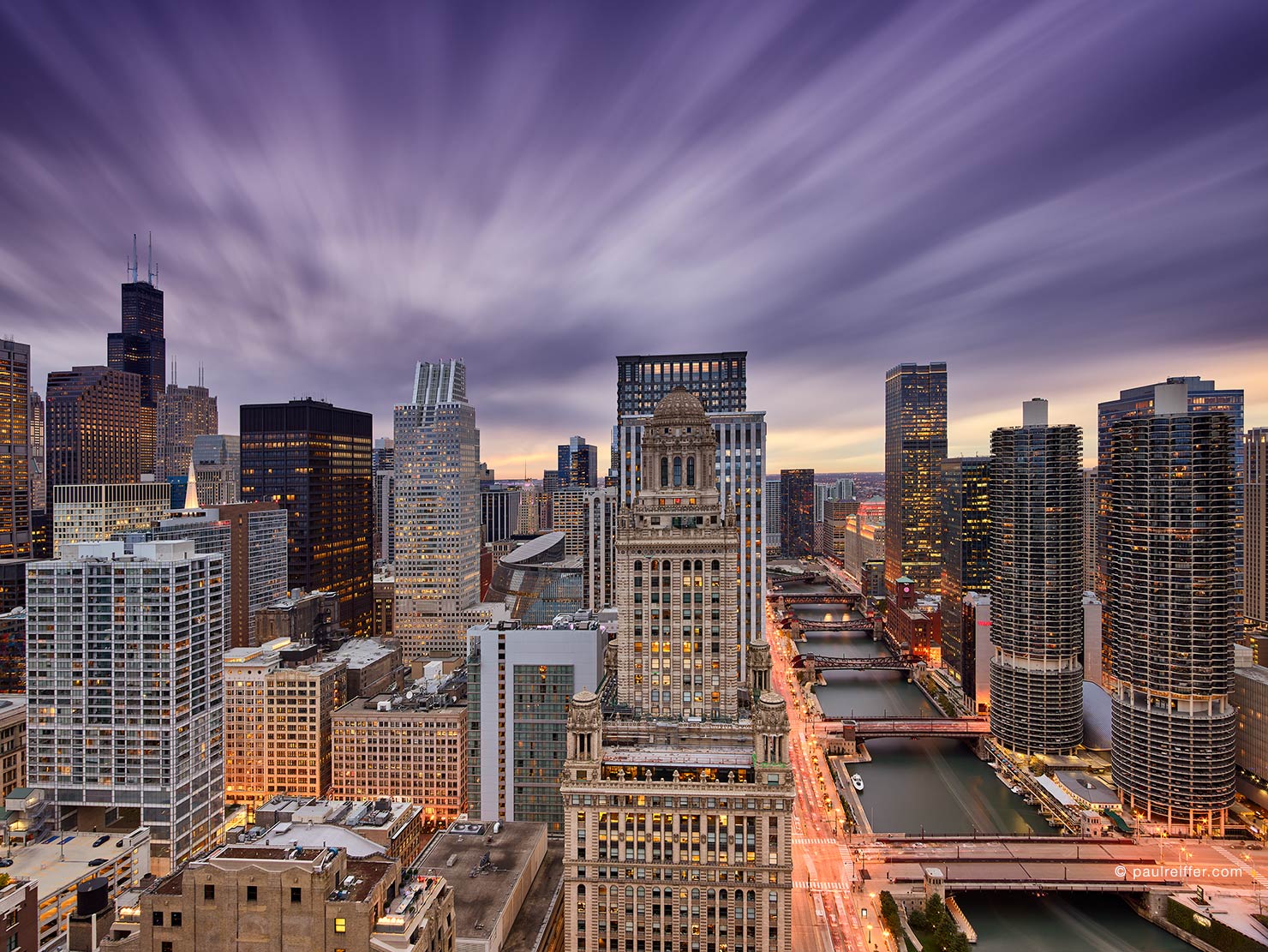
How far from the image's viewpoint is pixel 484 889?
324 feet

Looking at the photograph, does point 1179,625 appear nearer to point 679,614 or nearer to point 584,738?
point 679,614

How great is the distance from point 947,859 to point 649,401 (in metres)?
110

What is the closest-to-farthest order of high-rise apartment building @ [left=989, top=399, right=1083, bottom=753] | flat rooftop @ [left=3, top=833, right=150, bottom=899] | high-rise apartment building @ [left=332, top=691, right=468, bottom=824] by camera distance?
flat rooftop @ [left=3, top=833, right=150, bottom=899]
high-rise apartment building @ [left=332, top=691, right=468, bottom=824]
high-rise apartment building @ [left=989, top=399, right=1083, bottom=753]

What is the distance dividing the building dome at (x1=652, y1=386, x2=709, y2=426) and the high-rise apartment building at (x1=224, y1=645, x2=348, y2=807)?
106407mm

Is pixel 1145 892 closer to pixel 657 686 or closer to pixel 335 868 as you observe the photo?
pixel 657 686

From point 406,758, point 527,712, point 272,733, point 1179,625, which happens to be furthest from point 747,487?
point 272,733

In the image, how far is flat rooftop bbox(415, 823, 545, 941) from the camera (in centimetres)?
9229

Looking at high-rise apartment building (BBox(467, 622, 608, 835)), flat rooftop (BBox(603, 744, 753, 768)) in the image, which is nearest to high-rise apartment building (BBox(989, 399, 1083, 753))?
high-rise apartment building (BBox(467, 622, 608, 835))

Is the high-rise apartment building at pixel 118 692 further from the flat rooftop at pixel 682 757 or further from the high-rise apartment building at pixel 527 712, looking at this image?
the flat rooftop at pixel 682 757

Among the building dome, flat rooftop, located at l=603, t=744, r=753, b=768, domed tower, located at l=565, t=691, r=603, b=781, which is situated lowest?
flat rooftop, located at l=603, t=744, r=753, b=768

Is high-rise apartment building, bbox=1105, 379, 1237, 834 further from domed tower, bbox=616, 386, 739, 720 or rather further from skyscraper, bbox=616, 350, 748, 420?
domed tower, bbox=616, 386, 739, 720

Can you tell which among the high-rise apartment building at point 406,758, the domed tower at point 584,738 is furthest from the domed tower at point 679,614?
the high-rise apartment building at point 406,758

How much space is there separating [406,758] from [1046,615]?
157409 millimetres

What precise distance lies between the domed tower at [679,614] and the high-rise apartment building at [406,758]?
72.1 metres
